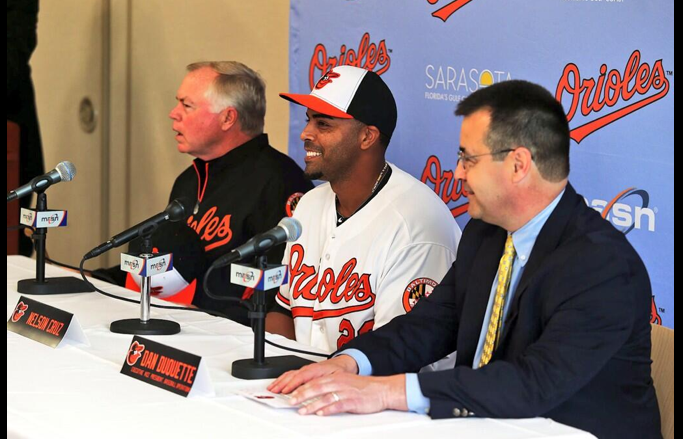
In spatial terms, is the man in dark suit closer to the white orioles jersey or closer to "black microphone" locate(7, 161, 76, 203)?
the white orioles jersey

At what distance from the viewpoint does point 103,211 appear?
5.45 metres

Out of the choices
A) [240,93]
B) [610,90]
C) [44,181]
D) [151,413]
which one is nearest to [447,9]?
[610,90]

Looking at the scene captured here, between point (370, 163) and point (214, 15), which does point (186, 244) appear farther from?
→ point (214, 15)

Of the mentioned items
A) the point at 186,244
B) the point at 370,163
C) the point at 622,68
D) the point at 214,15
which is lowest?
the point at 186,244

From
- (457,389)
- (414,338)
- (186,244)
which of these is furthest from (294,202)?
(457,389)

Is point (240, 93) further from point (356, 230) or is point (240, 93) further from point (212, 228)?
point (356, 230)

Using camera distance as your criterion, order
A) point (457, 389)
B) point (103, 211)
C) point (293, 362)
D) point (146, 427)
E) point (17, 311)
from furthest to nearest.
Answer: point (103, 211), point (17, 311), point (293, 362), point (457, 389), point (146, 427)

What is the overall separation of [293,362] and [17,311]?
0.76 metres

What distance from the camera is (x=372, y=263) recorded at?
9.17ft

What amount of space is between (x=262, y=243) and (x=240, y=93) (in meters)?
1.80

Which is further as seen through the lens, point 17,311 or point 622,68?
point 622,68

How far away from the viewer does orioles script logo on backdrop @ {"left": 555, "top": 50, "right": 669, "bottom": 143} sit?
2.78 meters

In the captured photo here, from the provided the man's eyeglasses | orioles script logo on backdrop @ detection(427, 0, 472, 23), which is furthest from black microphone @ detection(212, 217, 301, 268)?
orioles script logo on backdrop @ detection(427, 0, 472, 23)

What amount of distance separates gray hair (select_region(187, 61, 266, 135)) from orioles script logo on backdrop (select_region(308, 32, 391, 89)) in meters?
0.23
